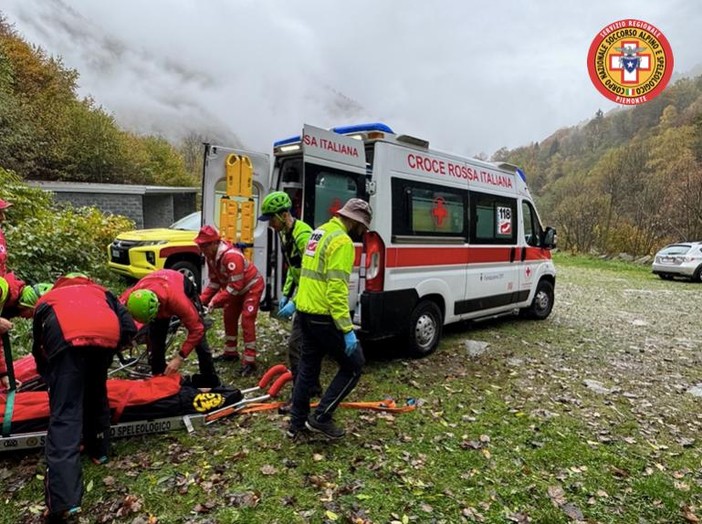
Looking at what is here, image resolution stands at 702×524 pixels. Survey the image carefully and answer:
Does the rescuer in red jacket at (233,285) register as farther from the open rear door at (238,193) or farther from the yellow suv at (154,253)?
the yellow suv at (154,253)

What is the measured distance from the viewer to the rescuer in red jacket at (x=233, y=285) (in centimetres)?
489

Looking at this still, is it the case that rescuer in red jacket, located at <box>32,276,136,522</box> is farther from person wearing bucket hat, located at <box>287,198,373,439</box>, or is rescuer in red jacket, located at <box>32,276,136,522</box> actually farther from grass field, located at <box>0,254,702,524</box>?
person wearing bucket hat, located at <box>287,198,373,439</box>

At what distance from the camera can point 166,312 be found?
388cm

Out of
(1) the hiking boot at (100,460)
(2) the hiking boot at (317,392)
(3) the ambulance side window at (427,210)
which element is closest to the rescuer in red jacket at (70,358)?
(1) the hiking boot at (100,460)

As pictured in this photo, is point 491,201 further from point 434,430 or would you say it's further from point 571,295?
point 571,295

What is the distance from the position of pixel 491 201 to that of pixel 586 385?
2.86m

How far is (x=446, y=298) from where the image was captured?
6.11 metres

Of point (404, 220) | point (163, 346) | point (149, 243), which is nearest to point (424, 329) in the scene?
point (404, 220)

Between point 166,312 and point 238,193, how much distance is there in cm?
246

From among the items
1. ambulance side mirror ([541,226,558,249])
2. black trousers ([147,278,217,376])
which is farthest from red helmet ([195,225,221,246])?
ambulance side mirror ([541,226,558,249])

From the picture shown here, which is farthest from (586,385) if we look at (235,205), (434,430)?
(235,205)

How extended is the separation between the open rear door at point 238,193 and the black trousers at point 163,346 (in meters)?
1.71

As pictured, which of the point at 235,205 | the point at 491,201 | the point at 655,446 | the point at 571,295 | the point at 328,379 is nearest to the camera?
the point at 655,446

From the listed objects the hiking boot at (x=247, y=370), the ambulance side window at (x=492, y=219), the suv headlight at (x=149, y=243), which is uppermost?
the ambulance side window at (x=492, y=219)
